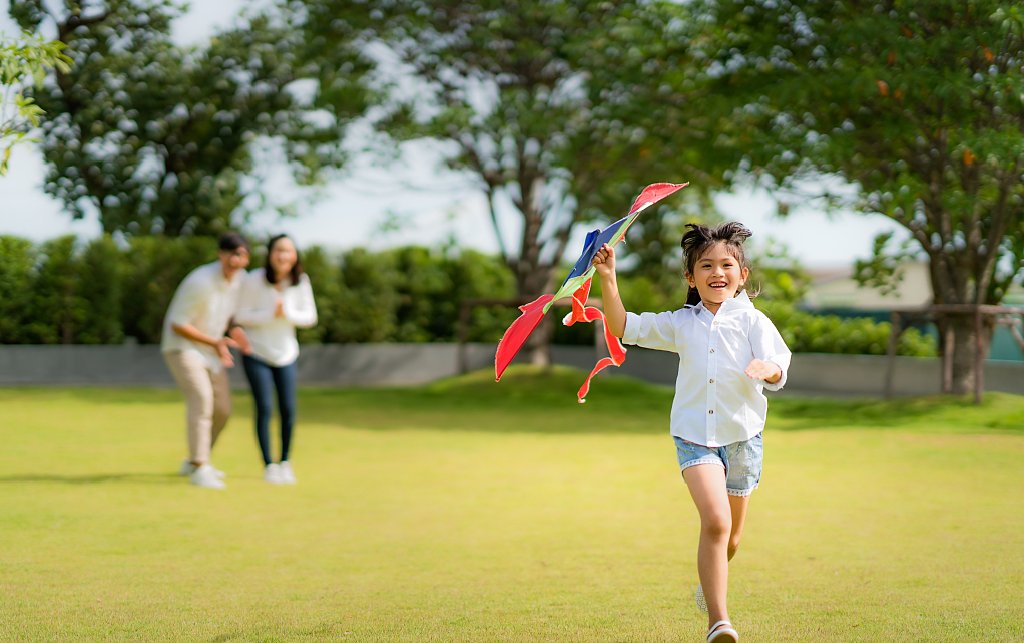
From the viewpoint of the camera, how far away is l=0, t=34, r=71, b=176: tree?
635 centimetres

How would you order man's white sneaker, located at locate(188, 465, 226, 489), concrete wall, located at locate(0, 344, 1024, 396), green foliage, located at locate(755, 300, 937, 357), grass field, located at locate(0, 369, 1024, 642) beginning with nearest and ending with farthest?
grass field, located at locate(0, 369, 1024, 642)
man's white sneaker, located at locate(188, 465, 226, 489)
concrete wall, located at locate(0, 344, 1024, 396)
green foliage, located at locate(755, 300, 937, 357)

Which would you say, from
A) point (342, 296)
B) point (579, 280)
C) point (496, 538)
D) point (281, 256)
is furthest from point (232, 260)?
point (342, 296)

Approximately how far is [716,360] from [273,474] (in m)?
5.73

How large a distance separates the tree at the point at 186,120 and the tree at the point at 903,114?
755cm

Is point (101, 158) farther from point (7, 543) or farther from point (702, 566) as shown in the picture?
point (702, 566)

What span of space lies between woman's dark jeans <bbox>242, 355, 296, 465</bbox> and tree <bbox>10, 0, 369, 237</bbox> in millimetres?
12092

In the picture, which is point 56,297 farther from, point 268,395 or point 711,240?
point 711,240

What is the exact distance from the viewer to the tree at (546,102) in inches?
720

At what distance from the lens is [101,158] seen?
24344 mm

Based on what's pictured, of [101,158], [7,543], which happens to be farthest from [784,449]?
[101,158]

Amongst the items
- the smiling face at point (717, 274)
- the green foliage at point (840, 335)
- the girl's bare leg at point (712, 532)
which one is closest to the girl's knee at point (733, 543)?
the girl's bare leg at point (712, 532)

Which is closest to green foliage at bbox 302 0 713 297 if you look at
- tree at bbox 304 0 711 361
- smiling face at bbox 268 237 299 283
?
tree at bbox 304 0 711 361

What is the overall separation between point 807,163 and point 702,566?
12.2 m

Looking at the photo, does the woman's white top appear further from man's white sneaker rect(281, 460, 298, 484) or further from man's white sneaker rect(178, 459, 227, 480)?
man's white sneaker rect(281, 460, 298, 484)
